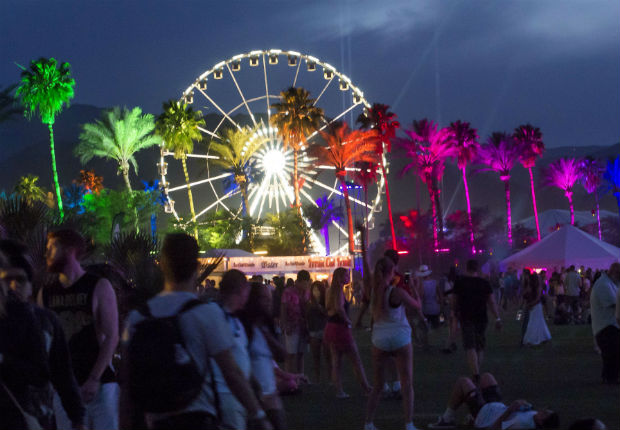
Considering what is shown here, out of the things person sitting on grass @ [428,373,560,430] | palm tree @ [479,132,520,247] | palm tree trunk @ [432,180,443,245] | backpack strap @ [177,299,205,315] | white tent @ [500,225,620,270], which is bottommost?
person sitting on grass @ [428,373,560,430]

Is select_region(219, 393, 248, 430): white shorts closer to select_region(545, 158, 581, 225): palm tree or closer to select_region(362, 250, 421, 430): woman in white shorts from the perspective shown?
select_region(362, 250, 421, 430): woman in white shorts

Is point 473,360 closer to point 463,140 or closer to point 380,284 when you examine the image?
point 380,284

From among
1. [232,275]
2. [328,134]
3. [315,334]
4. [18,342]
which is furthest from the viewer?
[328,134]

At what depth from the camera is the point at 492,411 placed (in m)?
8.35

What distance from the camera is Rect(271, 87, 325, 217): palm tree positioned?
213 feet

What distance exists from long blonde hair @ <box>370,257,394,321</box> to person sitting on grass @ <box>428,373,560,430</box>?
3.37 ft

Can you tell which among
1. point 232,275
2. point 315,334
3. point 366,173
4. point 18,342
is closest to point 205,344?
point 18,342

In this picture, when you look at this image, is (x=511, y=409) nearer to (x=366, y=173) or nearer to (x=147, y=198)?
(x=147, y=198)

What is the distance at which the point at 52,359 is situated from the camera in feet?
14.4

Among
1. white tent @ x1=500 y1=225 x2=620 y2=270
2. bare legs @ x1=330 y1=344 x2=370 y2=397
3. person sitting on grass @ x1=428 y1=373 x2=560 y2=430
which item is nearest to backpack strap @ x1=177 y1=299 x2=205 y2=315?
person sitting on grass @ x1=428 y1=373 x2=560 y2=430

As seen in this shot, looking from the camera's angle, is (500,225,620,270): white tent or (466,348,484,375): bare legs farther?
(500,225,620,270): white tent

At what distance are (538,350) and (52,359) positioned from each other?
1565 centimetres

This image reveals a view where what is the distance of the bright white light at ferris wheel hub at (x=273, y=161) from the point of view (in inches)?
2235

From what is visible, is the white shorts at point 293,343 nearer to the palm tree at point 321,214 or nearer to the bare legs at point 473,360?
the bare legs at point 473,360
